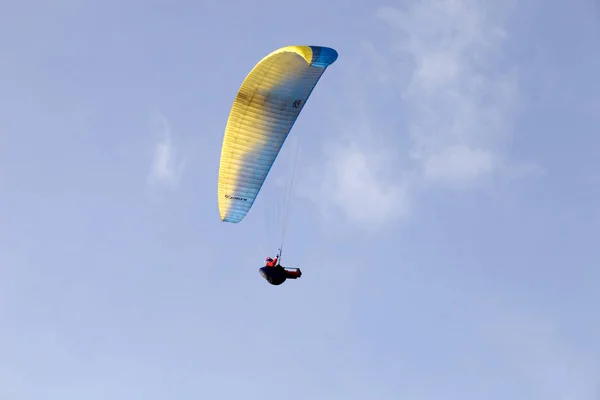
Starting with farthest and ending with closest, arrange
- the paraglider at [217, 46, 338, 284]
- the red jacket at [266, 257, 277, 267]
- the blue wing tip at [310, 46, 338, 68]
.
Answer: the red jacket at [266, 257, 277, 267] → the paraglider at [217, 46, 338, 284] → the blue wing tip at [310, 46, 338, 68]

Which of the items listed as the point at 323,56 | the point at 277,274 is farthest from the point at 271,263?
the point at 323,56

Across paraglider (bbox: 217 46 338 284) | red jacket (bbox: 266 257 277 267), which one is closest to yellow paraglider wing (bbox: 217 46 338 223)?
paraglider (bbox: 217 46 338 284)

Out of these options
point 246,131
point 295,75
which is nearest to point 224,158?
point 246,131

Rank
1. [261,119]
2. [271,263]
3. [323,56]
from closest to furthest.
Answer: [323,56]
[271,263]
[261,119]

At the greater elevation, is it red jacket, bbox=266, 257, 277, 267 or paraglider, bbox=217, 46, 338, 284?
Result: paraglider, bbox=217, 46, 338, 284

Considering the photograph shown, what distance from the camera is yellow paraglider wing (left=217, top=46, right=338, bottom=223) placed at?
2063 inches

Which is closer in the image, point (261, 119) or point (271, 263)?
point (271, 263)

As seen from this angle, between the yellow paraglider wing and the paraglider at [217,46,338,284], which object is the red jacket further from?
the yellow paraglider wing

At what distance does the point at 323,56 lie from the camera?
5112 centimetres

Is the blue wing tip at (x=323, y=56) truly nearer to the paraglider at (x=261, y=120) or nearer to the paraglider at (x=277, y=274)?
the paraglider at (x=261, y=120)

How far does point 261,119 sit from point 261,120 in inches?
2.5

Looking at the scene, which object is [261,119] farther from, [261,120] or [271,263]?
[271,263]

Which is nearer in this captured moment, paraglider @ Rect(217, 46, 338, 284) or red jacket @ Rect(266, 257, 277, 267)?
paraglider @ Rect(217, 46, 338, 284)

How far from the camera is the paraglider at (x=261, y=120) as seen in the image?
52.4 m
